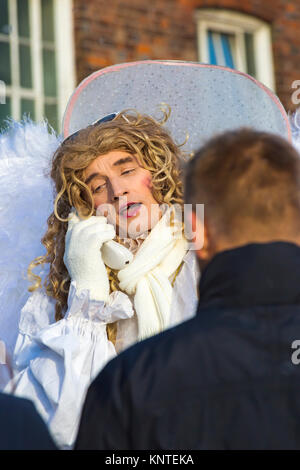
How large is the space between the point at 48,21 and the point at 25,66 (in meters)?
0.43

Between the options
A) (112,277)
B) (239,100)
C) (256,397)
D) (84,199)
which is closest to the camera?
(256,397)

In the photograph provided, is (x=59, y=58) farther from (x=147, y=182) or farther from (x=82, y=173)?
(x=147, y=182)

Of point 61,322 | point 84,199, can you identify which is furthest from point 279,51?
point 61,322

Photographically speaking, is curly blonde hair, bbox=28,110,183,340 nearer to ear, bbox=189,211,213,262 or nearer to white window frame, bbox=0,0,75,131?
ear, bbox=189,211,213,262


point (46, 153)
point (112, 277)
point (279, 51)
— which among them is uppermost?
point (279, 51)

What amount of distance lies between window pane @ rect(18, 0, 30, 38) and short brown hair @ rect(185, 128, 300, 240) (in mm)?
5353

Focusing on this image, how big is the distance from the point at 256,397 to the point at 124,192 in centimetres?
150

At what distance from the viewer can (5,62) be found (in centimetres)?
643

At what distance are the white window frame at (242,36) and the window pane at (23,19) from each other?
5.10ft

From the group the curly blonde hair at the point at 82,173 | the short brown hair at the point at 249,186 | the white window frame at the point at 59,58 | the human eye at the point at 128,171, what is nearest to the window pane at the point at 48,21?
the white window frame at the point at 59,58

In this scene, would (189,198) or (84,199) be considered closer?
(189,198)

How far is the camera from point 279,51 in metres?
7.30

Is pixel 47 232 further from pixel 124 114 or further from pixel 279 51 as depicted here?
pixel 279 51

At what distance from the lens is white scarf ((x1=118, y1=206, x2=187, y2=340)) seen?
2541 mm
